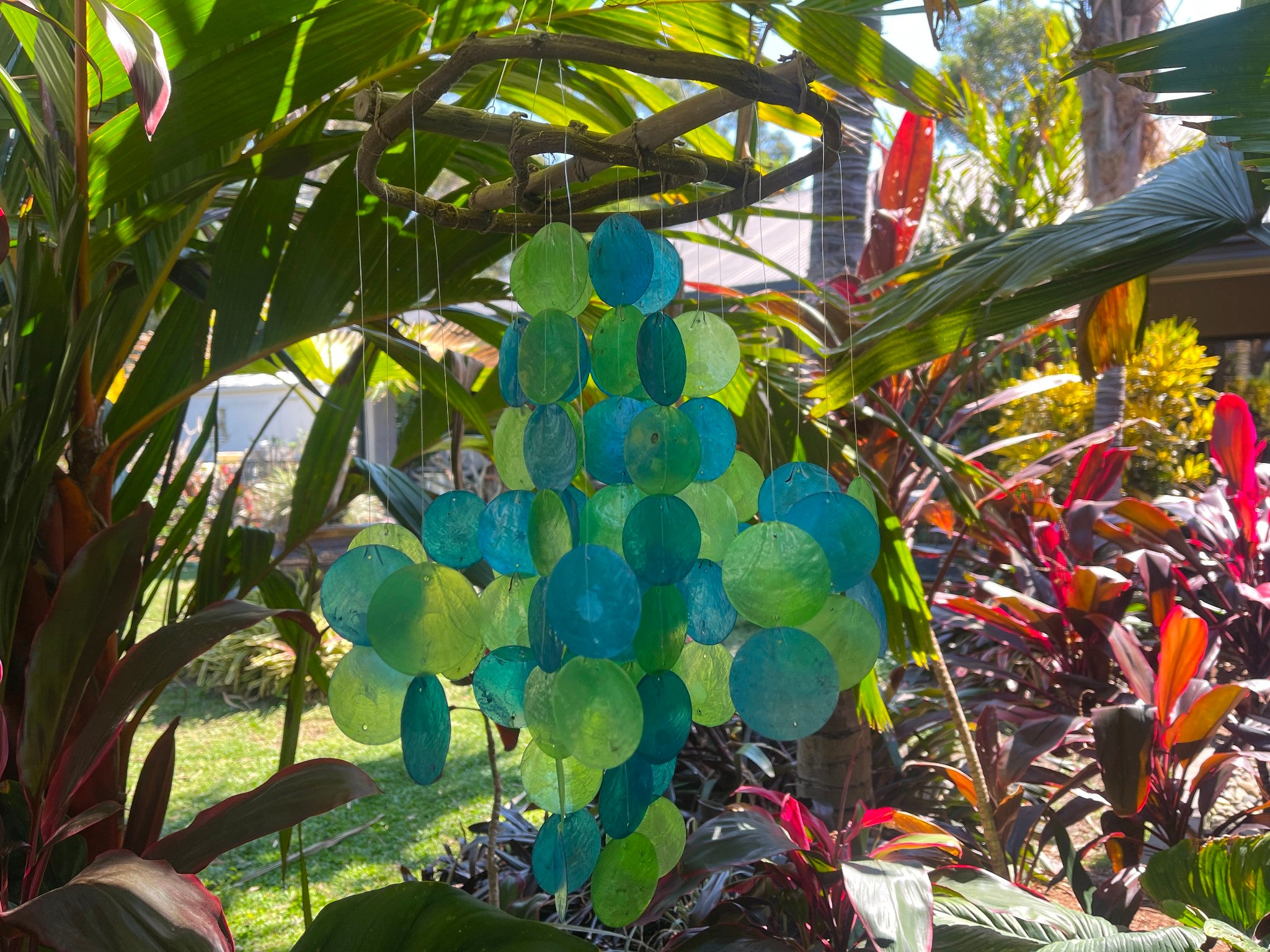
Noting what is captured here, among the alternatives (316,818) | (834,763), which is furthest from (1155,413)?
(316,818)

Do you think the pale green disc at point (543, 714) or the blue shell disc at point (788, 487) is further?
the blue shell disc at point (788, 487)

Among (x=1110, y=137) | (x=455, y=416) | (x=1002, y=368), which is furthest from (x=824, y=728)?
(x=1002, y=368)

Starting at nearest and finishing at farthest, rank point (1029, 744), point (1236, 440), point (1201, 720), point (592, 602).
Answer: point (592, 602) < point (1201, 720) < point (1029, 744) < point (1236, 440)

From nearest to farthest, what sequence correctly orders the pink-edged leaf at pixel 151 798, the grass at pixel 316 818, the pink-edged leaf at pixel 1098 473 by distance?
the pink-edged leaf at pixel 151 798
the grass at pixel 316 818
the pink-edged leaf at pixel 1098 473

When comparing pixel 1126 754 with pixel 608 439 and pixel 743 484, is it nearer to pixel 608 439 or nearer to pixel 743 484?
pixel 743 484

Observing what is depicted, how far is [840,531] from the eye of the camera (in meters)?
0.59

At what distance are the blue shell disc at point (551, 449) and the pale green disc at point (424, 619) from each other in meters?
0.08

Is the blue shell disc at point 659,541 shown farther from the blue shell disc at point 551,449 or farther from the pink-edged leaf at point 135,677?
the pink-edged leaf at point 135,677

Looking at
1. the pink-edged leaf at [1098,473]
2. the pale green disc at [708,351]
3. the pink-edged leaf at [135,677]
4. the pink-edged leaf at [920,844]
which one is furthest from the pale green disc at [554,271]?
the pink-edged leaf at [1098,473]

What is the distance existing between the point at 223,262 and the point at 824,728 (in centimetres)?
142

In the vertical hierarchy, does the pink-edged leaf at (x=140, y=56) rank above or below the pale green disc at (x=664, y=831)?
above

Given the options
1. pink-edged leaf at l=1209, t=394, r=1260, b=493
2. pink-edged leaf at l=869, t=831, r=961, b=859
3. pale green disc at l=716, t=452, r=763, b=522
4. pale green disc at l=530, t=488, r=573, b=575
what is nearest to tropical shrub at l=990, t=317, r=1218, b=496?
pink-edged leaf at l=1209, t=394, r=1260, b=493

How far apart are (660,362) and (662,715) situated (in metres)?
0.22

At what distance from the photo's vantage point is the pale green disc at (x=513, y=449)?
674mm
